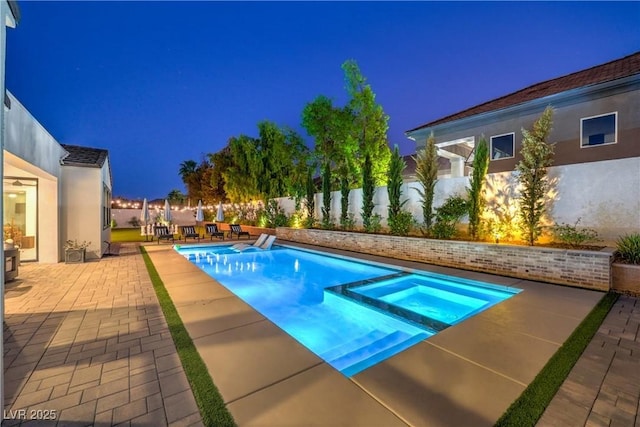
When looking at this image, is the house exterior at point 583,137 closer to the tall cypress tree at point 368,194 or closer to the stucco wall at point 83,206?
the tall cypress tree at point 368,194

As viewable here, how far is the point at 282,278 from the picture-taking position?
26.9 feet

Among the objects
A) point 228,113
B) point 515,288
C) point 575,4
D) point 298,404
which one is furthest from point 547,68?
point 228,113

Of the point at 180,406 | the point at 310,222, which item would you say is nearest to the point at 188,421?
the point at 180,406

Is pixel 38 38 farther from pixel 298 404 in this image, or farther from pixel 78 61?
pixel 298 404

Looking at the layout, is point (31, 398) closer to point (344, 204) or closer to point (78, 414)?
point (78, 414)

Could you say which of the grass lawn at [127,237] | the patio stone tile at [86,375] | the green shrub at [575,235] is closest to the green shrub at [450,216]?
the green shrub at [575,235]

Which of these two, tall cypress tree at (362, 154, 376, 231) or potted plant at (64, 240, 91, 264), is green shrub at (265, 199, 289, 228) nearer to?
tall cypress tree at (362, 154, 376, 231)

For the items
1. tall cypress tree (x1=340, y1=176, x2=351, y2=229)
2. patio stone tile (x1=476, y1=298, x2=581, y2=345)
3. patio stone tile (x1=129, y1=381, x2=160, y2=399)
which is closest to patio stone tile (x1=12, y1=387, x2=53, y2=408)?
patio stone tile (x1=129, y1=381, x2=160, y2=399)

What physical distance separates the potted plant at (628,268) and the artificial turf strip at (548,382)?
233 centimetres

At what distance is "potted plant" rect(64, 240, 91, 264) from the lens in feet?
27.2

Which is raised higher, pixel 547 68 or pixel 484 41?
pixel 484 41

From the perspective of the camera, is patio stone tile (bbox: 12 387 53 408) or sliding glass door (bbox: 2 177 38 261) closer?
patio stone tile (bbox: 12 387 53 408)

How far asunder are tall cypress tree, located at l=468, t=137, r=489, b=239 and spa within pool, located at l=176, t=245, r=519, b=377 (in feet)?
8.94

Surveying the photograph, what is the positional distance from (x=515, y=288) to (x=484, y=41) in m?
39.5
